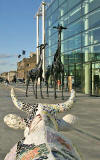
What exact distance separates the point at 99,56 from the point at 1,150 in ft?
53.2

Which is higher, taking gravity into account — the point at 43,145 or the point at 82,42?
the point at 82,42

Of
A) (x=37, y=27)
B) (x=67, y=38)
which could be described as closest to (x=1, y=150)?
(x=67, y=38)

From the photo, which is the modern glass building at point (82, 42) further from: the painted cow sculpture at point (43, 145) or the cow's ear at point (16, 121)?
the painted cow sculpture at point (43, 145)

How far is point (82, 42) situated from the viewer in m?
23.5

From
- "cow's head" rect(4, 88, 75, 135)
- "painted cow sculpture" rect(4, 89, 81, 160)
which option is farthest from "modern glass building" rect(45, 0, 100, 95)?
"painted cow sculpture" rect(4, 89, 81, 160)

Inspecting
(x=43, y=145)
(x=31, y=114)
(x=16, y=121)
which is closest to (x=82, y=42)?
(x=16, y=121)

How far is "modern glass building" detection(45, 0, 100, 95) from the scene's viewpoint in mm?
21156

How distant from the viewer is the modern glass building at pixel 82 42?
21156mm

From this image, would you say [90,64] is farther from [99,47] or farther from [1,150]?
[1,150]

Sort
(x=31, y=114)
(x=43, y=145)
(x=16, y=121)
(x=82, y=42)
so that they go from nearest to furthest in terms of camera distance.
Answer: (x=43, y=145) < (x=31, y=114) < (x=16, y=121) < (x=82, y=42)

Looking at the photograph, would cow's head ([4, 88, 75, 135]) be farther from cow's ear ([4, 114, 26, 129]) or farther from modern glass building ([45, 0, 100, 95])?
modern glass building ([45, 0, 100, 95])

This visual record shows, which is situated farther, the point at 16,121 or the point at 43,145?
the point at 16,121

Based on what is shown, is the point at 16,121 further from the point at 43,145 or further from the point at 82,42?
the point at 82,42

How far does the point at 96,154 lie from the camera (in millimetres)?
5066
